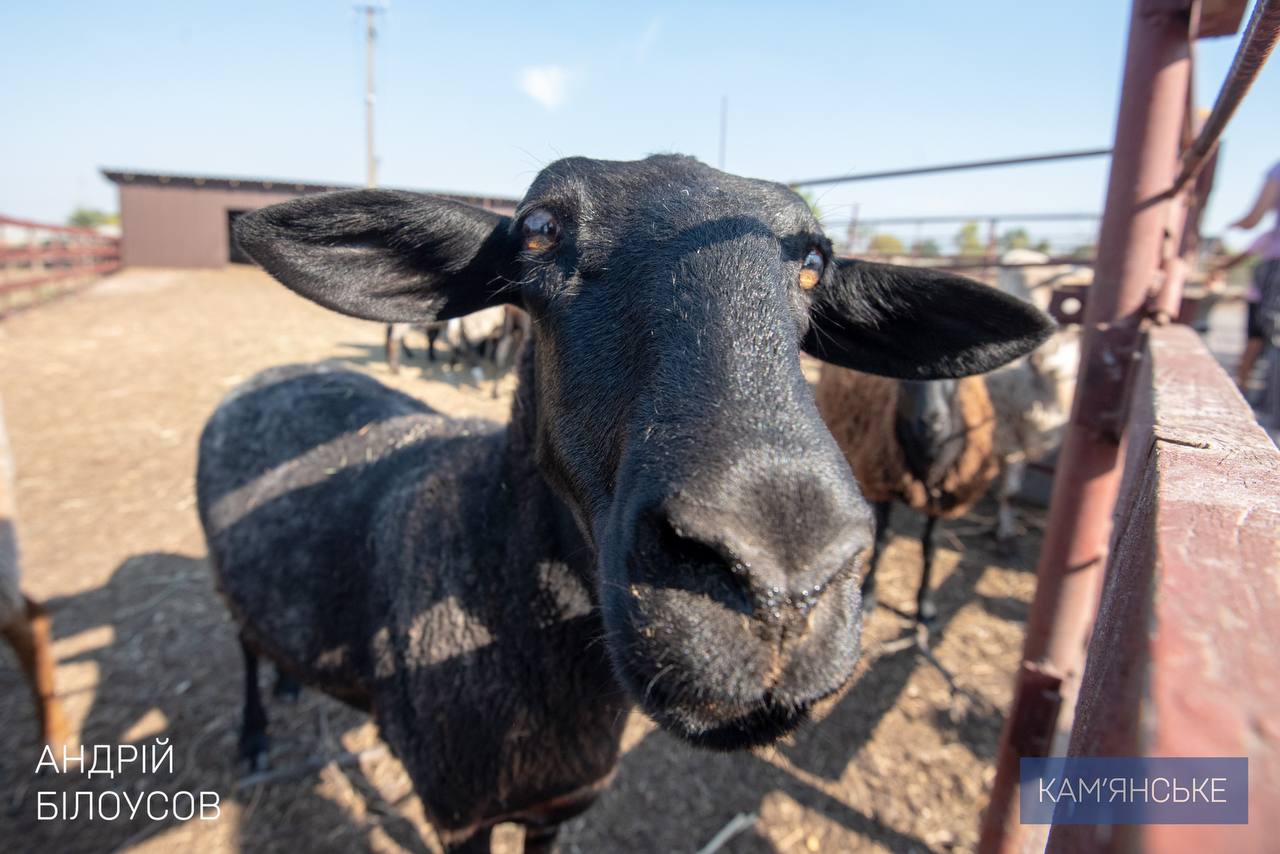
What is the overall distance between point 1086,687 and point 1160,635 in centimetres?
36

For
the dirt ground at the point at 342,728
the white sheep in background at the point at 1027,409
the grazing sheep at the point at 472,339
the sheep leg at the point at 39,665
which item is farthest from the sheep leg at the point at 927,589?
the grazing sheep at the point at 472,339

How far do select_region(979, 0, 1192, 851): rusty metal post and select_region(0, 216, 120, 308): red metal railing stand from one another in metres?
18.8

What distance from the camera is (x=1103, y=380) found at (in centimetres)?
203

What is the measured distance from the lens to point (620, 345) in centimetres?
136

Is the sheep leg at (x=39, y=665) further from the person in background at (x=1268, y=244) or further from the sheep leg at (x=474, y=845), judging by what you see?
the person in background at (x=1268, y=244)

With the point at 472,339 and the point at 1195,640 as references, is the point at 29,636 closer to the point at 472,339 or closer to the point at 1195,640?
the point at 1195,640

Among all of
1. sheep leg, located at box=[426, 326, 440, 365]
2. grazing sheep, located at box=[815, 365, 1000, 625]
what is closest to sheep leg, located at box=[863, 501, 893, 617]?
grazing sheep, located at box=[815, 365, 1000, 625]

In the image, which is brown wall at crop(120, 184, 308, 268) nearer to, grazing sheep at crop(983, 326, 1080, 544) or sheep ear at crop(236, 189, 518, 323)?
grazing sheep at crop(983, 326, 1080, 544)

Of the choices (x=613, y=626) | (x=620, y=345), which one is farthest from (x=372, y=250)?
(x=613, y=626)

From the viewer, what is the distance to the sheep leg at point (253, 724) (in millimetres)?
3355

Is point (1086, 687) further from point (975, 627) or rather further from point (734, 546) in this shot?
point (975, 627)

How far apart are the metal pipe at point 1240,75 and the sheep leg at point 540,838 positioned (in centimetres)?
273

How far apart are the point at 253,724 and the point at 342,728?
460 mm

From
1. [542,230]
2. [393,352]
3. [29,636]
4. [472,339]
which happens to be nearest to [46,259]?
[393,352]
